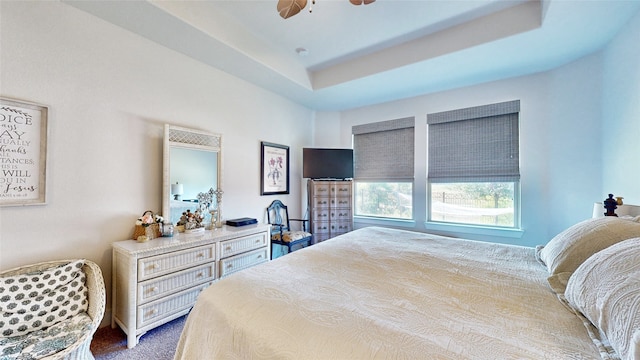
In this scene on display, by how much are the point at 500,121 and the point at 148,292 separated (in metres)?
4.28

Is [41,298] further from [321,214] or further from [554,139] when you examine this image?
[554,139]

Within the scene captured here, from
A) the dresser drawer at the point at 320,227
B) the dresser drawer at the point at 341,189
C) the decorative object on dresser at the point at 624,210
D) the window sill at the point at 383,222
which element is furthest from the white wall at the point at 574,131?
the dresser drawer at the point at 320,227

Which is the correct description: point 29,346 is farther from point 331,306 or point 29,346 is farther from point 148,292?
point 331,306

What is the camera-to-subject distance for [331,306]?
104 centimetres

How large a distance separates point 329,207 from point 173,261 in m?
2.30

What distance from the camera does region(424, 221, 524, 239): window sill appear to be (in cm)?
306


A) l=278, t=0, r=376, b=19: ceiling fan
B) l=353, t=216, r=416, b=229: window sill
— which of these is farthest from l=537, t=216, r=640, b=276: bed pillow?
l=353, t=216, r=416, b=229: window sill

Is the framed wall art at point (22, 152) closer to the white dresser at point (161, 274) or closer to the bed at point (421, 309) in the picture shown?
the white dresser at point (161, 274)

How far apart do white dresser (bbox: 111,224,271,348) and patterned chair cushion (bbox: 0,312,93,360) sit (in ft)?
1.04

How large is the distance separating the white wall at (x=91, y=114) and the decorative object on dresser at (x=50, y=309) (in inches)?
9.0

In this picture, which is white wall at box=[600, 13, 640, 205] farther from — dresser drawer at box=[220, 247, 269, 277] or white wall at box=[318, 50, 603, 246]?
dresser drawer at box=[220, 247, 269, 277]

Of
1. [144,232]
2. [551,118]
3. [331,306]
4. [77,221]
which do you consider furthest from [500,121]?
[77,221]

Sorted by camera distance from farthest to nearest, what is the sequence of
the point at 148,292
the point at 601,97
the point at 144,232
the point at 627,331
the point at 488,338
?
the point at 601,97, the point at 144,232, the point at 148,292, the point at 488,338, the point at 627,331

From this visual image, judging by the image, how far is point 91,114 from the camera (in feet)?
6.56
